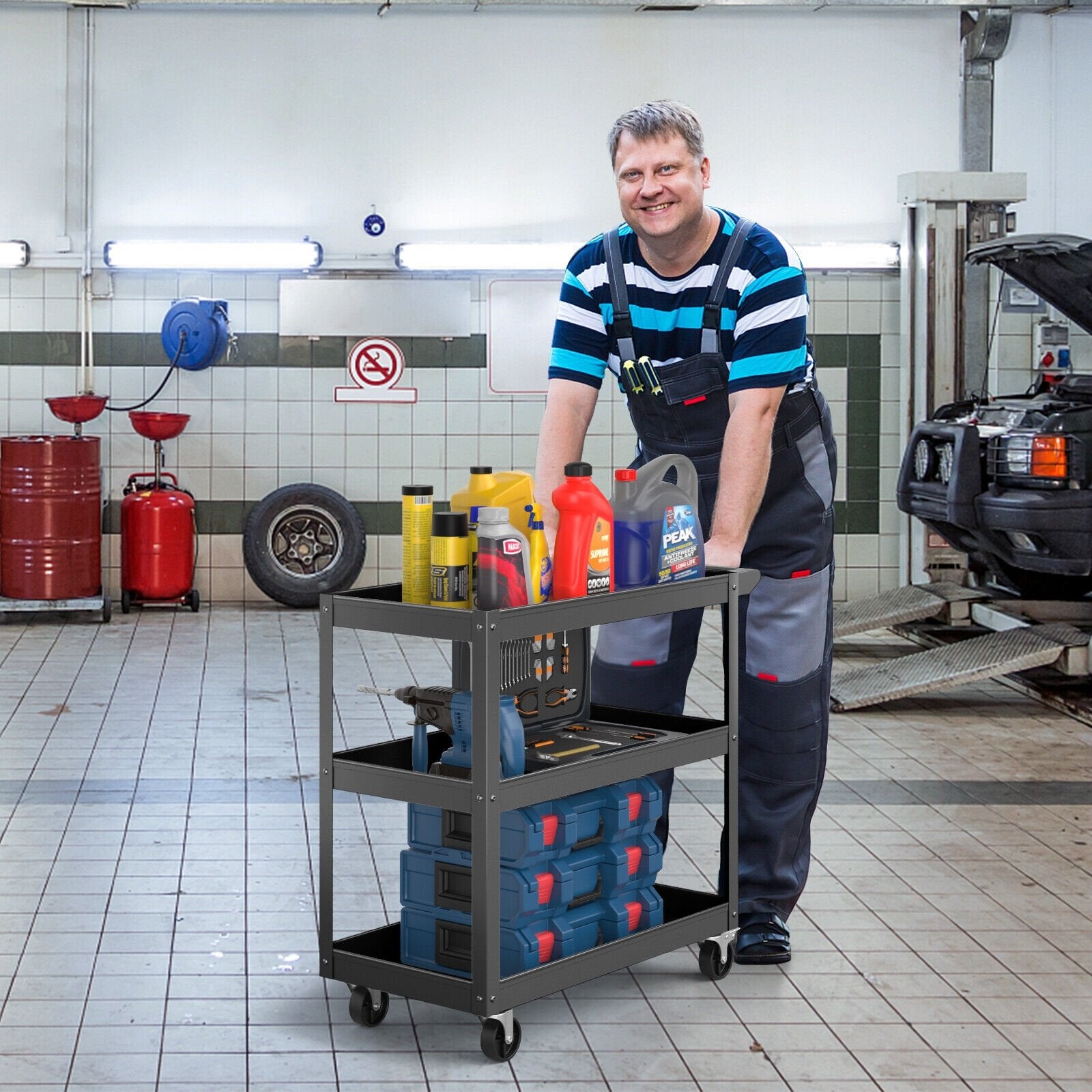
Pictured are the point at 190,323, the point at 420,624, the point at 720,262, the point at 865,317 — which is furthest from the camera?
the point at 865,317

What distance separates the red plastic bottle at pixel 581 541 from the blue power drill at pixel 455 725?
26 cm

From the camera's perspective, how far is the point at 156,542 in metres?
8.62

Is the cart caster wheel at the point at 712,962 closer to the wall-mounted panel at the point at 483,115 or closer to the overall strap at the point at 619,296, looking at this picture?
the overall strap at the point at 619,296

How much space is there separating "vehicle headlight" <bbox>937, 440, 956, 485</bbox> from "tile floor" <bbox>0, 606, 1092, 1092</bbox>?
1160mm

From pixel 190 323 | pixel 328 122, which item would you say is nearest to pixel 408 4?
pixel 328 122

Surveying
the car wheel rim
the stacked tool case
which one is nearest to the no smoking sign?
the car wheel rim

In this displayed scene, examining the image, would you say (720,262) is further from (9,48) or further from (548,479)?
(9,48)

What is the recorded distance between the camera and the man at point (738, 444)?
3.28 meters

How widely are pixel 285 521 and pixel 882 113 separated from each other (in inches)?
170

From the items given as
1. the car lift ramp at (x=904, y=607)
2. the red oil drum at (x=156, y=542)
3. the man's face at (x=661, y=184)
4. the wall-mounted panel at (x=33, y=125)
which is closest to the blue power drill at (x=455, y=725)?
the man's face at (x=661, y=184)

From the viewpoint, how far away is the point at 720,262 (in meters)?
3.34

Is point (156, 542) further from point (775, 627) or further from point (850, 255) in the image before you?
point (775, 627)

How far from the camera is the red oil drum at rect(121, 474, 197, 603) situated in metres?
8.57

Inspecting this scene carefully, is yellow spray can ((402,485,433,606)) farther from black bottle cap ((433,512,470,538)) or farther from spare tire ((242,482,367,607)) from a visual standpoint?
spare tire ((242,482,367,607))
